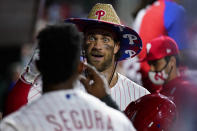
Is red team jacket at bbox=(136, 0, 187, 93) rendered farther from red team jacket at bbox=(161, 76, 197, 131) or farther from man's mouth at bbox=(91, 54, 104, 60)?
man's mouth at bbox=(91, 54, 104, 60)

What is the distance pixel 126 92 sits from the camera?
5969mm

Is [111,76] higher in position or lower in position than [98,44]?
lower

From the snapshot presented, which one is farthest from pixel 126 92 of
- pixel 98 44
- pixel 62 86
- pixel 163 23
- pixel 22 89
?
pixel 163 23

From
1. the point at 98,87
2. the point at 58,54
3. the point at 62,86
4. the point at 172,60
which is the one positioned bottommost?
the point at 172,60

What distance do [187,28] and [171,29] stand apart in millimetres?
220

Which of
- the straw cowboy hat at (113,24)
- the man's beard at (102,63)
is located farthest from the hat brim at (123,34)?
the man's beard at (102,63)

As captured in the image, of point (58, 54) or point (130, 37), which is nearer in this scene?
point (58, 54)

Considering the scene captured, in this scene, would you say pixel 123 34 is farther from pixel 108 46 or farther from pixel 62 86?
pixel 62 86

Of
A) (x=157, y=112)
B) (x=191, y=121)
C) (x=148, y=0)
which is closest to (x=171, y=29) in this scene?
(x=148, y=0)

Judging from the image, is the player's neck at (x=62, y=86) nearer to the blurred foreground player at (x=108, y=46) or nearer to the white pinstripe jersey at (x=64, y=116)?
the white pinstripe jersey at (x=64, y=116)

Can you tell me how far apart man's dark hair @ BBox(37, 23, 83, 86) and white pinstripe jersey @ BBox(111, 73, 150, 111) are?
230cm

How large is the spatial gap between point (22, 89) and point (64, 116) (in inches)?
83.0

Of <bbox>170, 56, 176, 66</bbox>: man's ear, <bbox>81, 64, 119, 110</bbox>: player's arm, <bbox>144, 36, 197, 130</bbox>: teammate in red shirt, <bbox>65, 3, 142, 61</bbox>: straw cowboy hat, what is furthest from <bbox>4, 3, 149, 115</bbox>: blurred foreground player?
<bbox>81, 64, 119, 110</bbox>: player's arm

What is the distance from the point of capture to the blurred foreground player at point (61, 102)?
11.6 ft
